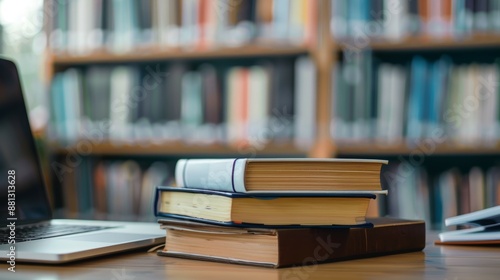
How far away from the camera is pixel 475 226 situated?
3.30 feet

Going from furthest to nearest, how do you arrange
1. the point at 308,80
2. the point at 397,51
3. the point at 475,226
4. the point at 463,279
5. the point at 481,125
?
the point at 397,51 → the point at 308,80 → the point at 481,125 → the point at 475,226 → the point at 463,279

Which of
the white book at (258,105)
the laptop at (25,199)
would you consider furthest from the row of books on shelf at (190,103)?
the laptop at (25,199)

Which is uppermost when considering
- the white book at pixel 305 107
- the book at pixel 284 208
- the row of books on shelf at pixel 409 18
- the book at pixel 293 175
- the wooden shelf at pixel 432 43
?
the row of books on shelf at pixel 409 18

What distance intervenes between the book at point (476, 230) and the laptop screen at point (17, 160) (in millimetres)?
584

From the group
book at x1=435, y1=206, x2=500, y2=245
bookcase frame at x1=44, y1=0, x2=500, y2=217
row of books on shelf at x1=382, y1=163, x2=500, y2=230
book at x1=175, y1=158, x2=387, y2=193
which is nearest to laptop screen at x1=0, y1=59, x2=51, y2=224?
book at x1=175, y1=158, x2=387, y2=193

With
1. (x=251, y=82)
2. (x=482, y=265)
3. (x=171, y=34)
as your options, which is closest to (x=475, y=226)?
(x=482, y=265)

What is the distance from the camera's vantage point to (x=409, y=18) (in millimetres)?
2520

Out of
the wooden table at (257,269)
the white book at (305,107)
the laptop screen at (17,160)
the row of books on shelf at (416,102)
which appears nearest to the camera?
the wooden table at (257,269)

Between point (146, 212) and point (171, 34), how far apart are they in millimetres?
741

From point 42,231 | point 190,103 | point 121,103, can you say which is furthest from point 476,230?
point 121,103

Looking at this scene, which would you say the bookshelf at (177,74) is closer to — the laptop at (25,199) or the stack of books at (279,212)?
the laptop at (25,199)

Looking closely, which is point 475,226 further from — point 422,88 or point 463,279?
point 422,88

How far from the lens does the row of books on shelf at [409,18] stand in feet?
8.07

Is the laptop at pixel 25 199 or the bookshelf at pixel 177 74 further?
the bookshelf at pixel 177 74
